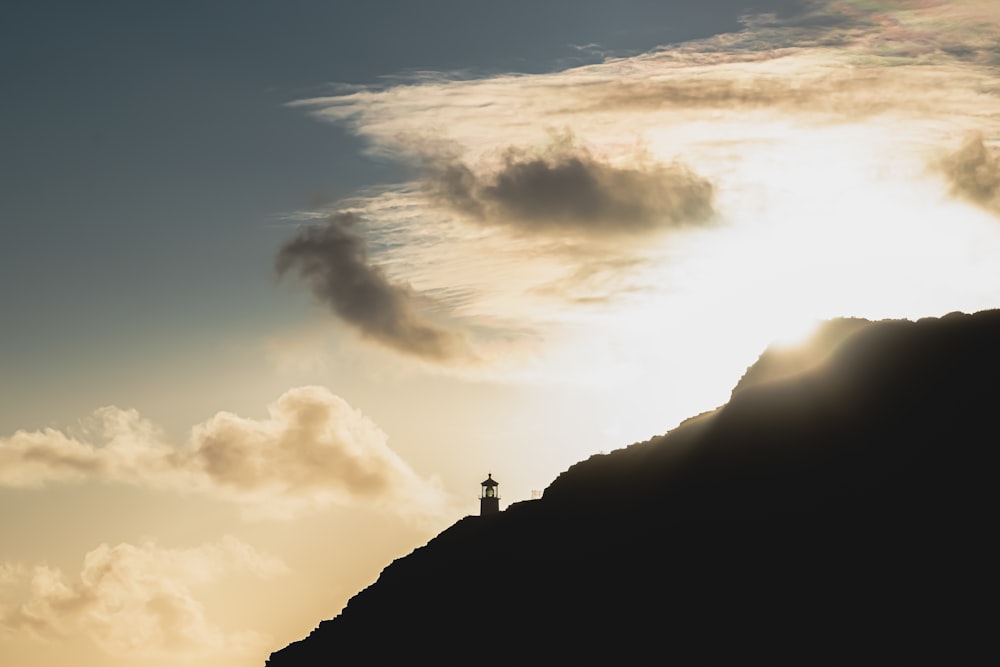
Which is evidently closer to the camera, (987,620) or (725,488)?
(987,620)

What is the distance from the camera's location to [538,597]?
128 m

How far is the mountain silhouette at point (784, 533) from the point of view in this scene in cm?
9856

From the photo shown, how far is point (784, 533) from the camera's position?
109188mm

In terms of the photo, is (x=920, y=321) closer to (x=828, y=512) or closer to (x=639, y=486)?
(x=828, y=512)

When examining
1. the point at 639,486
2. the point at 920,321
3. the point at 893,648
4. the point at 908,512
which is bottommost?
the point at 893,648

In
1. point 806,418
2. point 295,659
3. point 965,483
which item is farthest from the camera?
point 295,659

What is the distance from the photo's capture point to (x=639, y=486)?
129125 millimetres

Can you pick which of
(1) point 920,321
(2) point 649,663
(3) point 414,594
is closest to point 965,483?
(1) point 920,321

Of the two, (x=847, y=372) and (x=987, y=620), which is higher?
(x=847, y=372)

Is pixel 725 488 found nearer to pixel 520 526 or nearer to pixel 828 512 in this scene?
pixel 828 512

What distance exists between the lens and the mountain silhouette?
98562 mm

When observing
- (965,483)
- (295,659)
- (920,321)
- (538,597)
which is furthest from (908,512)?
(295,659)

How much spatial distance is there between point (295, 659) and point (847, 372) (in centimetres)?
7953

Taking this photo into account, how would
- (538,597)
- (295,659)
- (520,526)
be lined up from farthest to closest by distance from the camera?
(295,659) → (520,526) → (538,597)
